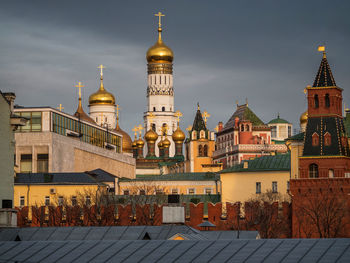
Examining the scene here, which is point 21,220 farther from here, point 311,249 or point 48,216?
point 311,249

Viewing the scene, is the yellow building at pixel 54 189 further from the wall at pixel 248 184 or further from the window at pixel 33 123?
the window at pixel 33 123

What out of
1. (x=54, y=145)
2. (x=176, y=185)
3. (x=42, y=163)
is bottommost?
(x=176, y=185)

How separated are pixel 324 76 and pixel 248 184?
1634 cm

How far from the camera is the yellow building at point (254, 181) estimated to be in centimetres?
11469

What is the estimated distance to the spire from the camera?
337 feet

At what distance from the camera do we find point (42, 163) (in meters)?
133

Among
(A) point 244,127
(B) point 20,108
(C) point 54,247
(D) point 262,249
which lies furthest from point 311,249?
(A) point 244,127

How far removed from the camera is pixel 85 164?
14425 cm

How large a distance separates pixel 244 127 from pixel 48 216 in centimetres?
9392

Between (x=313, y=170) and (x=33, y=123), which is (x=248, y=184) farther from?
(x=33, y=123)

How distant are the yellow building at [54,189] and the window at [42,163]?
1420 cm

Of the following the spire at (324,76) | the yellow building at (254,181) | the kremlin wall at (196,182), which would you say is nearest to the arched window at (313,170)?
the kremlin wall at (196,182)

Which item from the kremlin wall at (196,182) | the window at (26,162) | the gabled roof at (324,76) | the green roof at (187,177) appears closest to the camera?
the kremlin wall at (196,182)

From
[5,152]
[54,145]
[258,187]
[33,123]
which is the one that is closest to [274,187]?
[258,187]
